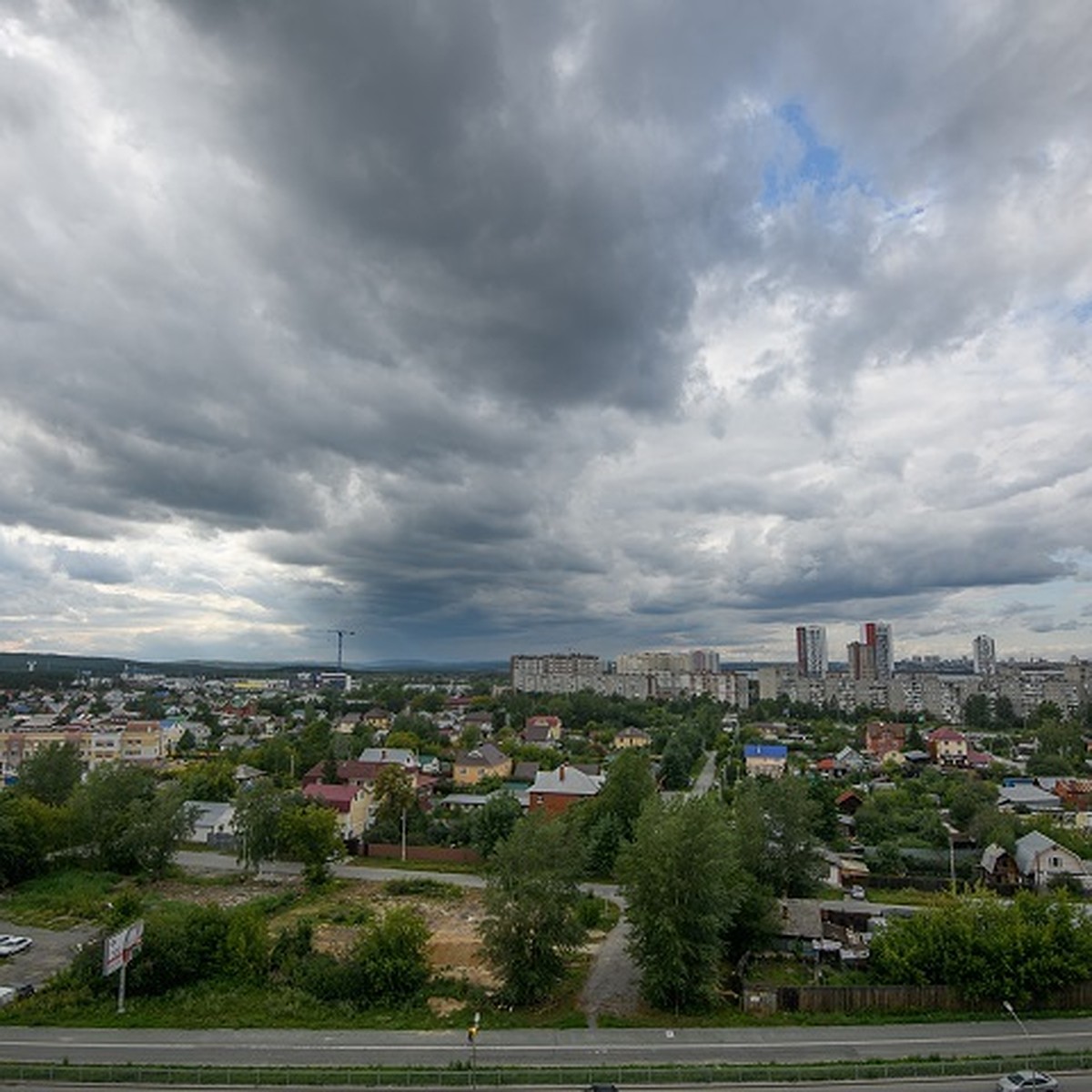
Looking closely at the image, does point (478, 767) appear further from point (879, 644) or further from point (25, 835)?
point (879, 644)

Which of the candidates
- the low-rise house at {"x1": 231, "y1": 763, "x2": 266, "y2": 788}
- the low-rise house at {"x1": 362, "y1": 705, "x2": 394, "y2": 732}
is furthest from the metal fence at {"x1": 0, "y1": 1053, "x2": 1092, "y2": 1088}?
the low-rise house at {"x1": 362, "y1": 705, "x2": 394, "y2": 732}

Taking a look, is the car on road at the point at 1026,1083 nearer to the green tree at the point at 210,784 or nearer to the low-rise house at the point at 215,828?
the low-rise house at the point at 215,828

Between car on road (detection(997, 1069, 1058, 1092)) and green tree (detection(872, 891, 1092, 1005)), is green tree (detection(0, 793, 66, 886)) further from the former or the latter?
car on road (detection(997, 1069, 1058, 1092))

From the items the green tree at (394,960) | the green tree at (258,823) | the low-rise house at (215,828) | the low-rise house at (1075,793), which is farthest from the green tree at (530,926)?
the low-rise house at (1075,793)

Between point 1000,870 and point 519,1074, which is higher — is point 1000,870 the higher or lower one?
the lower one

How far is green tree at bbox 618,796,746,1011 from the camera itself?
22.8 metres

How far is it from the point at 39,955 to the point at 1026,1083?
3145 centimetres

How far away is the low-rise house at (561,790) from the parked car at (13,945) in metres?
28.7

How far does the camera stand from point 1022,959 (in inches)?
882

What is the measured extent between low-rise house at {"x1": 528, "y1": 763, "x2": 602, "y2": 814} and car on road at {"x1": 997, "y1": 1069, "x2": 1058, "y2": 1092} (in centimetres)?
3448

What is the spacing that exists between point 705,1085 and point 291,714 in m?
119

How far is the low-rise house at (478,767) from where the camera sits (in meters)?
67.6

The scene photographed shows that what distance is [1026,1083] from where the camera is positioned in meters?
17.2

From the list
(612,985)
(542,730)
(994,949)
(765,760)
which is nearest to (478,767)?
(542,730)
